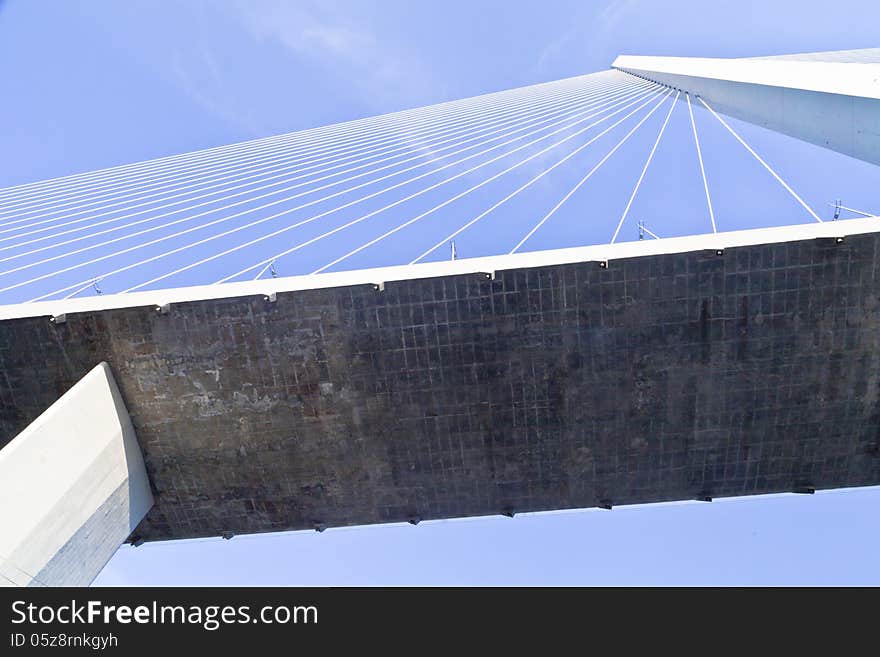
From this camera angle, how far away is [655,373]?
13039mm

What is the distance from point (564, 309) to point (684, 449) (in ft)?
15.2

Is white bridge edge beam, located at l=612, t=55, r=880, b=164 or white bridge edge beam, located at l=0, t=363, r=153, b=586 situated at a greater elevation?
white bridge edge beam, located at l=612, t=55, r=880, b=164

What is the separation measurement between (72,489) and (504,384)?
8.91 meters

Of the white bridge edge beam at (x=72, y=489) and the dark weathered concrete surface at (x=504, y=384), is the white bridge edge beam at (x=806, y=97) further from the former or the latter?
the white bridge edge beam at (x=72, y=489)

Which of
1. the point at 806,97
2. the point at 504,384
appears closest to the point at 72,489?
the point at 504,384

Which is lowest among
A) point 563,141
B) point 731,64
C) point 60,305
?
point 60,305

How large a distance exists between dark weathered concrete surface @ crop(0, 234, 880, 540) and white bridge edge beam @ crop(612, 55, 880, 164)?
7.29ft

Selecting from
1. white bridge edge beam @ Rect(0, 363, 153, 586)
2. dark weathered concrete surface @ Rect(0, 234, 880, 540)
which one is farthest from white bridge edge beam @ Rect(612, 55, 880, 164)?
white bridge edge beam @ Rect(0, 363, 153, 586)

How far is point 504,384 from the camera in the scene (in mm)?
13242

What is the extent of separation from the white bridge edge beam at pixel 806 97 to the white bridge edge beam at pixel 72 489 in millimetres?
16492

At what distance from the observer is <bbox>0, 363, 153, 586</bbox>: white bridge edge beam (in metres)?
9.82

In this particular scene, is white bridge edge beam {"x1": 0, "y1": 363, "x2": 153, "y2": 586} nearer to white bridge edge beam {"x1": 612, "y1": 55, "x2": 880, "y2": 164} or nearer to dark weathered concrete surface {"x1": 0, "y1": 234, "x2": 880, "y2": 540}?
dark weathered concrete surface {"x1": 0, "y1": 234, "x2": 880, "y2": 540}
